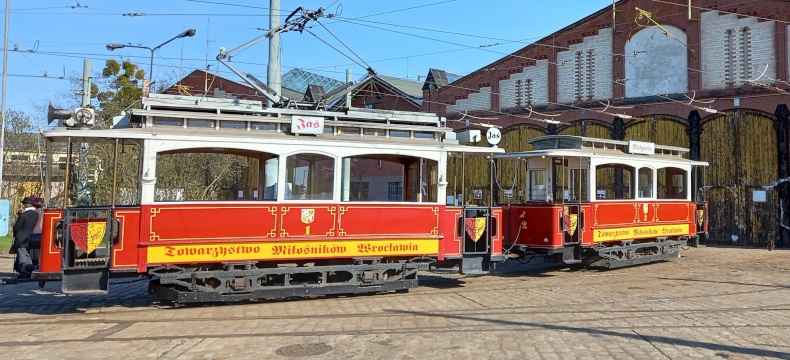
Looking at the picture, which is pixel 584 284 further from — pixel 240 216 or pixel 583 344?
pixel 240 216

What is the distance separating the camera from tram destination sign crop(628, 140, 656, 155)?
1477 centimetres

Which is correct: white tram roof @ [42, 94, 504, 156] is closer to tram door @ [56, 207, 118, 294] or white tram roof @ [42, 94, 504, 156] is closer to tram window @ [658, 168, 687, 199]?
tram door @ [56, 207, 118, 294]

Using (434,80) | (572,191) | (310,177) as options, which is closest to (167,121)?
(310,177)

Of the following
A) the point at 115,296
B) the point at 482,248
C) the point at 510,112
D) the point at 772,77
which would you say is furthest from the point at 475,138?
the point at 510,112

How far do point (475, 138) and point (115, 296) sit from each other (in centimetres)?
691

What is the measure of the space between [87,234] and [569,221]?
30.7ft

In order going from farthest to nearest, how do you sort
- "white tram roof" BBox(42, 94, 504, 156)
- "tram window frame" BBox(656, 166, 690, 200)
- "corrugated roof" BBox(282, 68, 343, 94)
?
"corrugated roof" BBox(282, 68, 343, 94) < "tram window frame" BBox(656, 166, 690, 200) < "white tram roof" BBox(42, 94, 504, 156)

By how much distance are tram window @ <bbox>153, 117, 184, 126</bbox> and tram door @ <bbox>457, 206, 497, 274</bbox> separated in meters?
5.11

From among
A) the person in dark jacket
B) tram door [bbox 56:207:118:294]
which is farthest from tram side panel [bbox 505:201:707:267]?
the person in dark jacket

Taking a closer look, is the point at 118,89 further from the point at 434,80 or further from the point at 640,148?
the point at 640,148

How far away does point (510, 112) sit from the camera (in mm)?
27094

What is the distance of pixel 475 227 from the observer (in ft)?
36.2

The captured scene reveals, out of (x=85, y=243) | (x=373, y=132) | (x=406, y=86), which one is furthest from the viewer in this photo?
(x=406, y=86)

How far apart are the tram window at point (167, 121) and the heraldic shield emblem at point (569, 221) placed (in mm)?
8031
